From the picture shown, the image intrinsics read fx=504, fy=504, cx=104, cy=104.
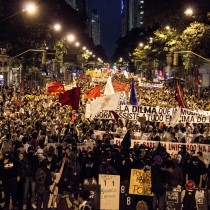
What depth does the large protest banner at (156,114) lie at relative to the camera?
56.6 feet

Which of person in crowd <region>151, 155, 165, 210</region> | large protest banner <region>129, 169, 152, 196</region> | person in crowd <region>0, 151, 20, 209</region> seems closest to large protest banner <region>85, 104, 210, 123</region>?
person in crowd <region>151, 155, 165, 210</region>

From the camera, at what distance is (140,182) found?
11.5 m

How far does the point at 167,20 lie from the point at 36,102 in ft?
53.0

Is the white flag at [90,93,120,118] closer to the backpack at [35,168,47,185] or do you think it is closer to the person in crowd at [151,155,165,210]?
the person in crowd at [151,155,165,210]

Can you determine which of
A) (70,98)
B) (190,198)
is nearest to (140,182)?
(190,198)

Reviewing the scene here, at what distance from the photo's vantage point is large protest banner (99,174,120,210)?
37.1 feet

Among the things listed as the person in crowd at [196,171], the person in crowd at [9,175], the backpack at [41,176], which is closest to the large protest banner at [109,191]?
the backpack at [41,176]

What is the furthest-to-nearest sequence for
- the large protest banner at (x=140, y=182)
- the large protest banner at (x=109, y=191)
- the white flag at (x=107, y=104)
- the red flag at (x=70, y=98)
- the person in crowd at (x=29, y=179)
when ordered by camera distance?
the red flag at (x=70, y=98)
the white flag at (x=107, y=104)
the person in crowd at (x=29, y=179)
the large protest banner at (x=140, y=182)
the large protest banner at (x=109, y=191)

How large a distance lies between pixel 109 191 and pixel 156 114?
23.4ft

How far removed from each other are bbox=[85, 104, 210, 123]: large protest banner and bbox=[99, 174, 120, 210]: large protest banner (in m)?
6.57

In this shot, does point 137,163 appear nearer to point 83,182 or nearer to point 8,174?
point 83,182

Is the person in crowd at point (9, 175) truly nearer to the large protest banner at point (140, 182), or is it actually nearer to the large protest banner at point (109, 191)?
the large protest banner at point (109, 191)

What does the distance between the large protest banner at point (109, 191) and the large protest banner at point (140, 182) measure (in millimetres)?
→ 344

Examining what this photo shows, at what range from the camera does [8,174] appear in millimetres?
11727
